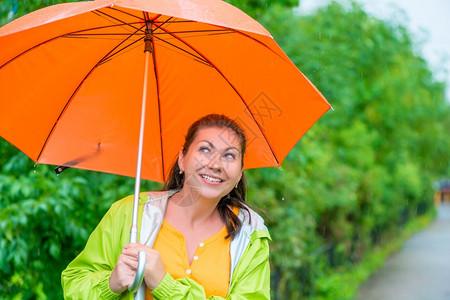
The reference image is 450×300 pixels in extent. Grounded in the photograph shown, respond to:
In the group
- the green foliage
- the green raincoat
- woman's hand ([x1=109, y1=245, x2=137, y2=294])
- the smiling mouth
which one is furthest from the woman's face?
the green foliage

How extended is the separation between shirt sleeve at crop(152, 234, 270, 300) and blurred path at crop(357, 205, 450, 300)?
7.48 meters

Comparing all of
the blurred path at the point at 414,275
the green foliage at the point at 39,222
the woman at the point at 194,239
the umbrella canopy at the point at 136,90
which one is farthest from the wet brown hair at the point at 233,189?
the blurred path at the point at 414,275

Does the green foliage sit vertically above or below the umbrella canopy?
below

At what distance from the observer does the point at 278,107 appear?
274 centimetres

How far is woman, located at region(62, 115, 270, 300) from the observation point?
7.29ft

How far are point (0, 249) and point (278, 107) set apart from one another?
183 centimetres

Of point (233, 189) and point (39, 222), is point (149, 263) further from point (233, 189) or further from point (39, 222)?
point (39, 222)

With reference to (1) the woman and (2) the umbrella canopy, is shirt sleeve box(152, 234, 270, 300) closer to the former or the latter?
(1) the woman

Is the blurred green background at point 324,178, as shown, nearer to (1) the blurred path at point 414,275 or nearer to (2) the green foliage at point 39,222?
(2) the green foliage at point 39,222

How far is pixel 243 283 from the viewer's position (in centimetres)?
230

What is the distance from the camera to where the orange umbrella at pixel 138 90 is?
2.54 meters

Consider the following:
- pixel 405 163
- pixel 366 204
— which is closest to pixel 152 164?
pixel 366 204

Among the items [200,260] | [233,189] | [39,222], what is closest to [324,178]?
[39,222]

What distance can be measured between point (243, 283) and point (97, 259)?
0.60 meters
